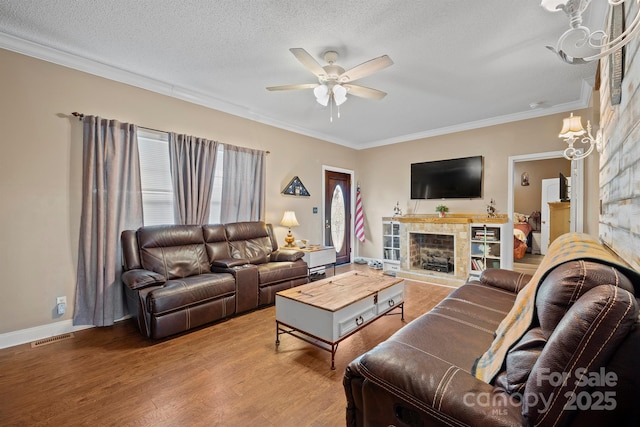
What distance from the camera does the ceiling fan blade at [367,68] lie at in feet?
7.49

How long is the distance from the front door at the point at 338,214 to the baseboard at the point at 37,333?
13.7 feet

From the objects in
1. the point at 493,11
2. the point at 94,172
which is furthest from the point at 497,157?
the point at 94,172

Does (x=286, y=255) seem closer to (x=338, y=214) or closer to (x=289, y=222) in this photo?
(x=289, y=222)

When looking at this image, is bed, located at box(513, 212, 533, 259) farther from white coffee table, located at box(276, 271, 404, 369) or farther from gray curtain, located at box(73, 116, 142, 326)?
gray curtain, located at box(73, 116, 142, 326)

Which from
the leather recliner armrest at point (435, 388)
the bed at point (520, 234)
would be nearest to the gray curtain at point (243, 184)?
the leather recliner armrest at point (435, 388)

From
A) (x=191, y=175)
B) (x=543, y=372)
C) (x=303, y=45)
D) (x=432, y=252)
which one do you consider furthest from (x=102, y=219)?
(x=432, y=252)

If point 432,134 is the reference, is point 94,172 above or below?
below

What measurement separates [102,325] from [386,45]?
410 cm

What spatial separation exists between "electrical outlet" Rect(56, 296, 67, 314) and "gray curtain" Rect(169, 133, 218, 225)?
4.40 feet

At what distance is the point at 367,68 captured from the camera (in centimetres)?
243

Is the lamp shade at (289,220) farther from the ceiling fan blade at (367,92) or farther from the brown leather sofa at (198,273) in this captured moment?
the ceiling fan blade at (367,92)

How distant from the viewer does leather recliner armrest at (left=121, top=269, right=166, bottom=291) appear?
8.66ft

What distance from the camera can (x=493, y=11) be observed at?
2172 millimetres

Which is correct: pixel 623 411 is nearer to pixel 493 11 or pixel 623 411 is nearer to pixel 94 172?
pixel 493 11
